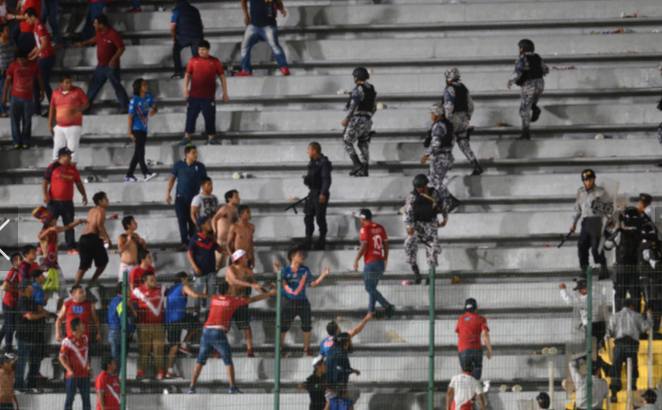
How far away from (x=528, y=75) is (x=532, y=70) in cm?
10

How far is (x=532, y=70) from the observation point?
20.5 metres

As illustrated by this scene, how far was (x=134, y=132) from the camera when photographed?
814 inches

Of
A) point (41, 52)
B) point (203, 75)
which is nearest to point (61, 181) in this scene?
point (203, 75)

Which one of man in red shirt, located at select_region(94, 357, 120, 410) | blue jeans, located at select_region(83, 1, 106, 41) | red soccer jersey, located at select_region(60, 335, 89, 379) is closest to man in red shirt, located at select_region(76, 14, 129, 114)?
blue jeans, located at select_region(83, 1, 106, 41)

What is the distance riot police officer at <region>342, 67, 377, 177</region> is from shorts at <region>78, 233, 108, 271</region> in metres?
4.09

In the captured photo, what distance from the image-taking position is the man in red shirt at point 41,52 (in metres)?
22.6

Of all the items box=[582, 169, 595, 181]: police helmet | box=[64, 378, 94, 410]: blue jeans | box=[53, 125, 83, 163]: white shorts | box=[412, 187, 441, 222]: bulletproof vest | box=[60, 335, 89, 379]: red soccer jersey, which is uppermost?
box=[53, 125, 83, 163]: white shorts

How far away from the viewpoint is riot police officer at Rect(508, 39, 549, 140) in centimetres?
2052

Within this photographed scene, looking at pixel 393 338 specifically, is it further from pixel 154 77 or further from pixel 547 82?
pixel 154 77

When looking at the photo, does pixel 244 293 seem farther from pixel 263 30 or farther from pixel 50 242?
pixel 263 30

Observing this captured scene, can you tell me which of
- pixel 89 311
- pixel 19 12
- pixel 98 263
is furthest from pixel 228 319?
pixel 19 12

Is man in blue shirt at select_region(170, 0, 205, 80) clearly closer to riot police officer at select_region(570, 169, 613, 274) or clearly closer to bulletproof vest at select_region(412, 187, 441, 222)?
bulletproof vest at select_region(412, 187, 441, 222)

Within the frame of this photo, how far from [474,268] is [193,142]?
18.4 feet

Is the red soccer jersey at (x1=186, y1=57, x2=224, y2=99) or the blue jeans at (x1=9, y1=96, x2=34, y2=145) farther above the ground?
the red soccer jersey at (x1=186, y1=57, x2=224, y2=99)
